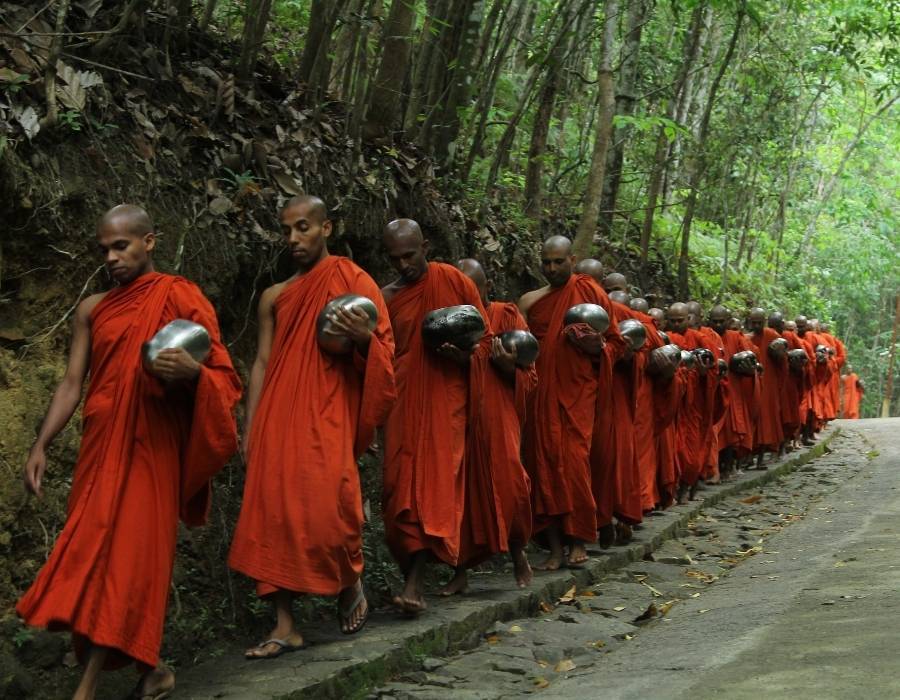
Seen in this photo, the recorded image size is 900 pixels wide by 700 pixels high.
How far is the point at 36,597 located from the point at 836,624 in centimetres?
327

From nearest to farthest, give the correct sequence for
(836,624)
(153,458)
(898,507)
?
(153,458)
(836,624)
(898,507)

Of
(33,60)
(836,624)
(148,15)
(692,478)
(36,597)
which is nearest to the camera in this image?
(36,597)

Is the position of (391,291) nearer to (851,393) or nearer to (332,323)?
(332,323)

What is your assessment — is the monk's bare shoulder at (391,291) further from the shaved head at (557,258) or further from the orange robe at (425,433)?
the shaved head at (557,258)

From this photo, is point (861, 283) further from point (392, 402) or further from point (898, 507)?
point (392, 402)

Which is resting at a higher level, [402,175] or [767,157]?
[767,157]

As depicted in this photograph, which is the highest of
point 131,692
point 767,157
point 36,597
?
point 767,157

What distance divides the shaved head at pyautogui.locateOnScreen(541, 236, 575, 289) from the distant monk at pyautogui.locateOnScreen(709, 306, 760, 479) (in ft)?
20.6

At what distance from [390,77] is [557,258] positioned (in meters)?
1.91

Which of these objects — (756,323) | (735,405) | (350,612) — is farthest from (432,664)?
(756,323)

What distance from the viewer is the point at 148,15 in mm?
6711

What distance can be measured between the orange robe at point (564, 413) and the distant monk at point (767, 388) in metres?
7.87

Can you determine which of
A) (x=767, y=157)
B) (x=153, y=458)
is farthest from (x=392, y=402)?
(x=767, y=157)

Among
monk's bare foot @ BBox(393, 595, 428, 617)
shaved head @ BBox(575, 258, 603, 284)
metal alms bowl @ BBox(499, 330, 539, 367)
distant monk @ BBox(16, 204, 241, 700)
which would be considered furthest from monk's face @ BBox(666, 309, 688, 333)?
distant monk @ BBox(16, 204, 241, 700)
